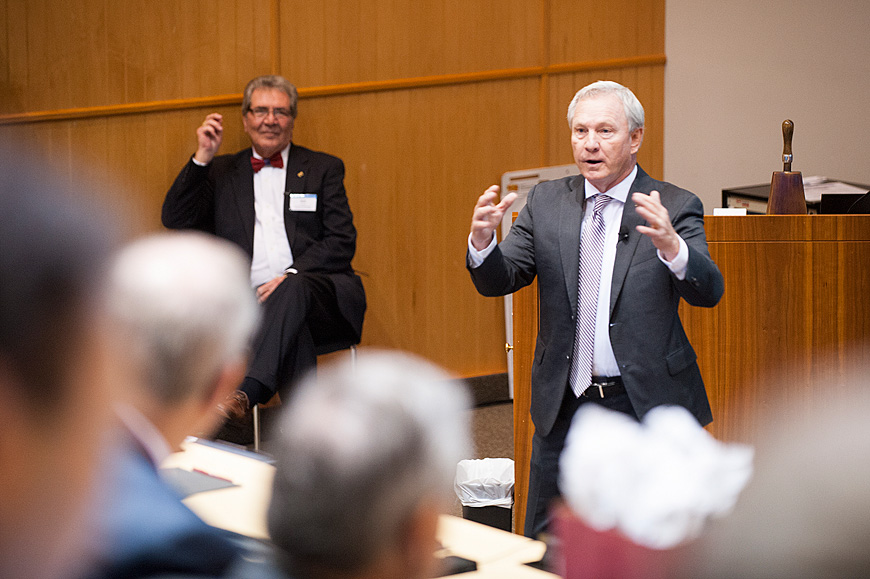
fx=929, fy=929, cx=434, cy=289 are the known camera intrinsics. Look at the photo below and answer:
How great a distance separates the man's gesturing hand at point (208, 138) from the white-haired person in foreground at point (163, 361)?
3425mm

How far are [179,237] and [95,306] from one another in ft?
1.00

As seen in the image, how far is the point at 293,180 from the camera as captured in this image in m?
4.55

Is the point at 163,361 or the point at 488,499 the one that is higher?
the point at 163,361

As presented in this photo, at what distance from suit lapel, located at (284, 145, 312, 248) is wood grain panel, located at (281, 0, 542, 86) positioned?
624mm

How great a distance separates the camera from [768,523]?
1.02 meters

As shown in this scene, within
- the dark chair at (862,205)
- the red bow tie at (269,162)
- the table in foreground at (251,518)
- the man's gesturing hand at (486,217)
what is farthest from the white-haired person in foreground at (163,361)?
the red bow tie at (269,162)

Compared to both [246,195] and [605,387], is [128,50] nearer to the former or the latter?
[246,195]

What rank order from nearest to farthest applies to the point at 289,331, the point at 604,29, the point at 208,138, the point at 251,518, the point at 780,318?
1. the point at 251,518
2. the point at 780,318
3. the point at 289,331
4. the point at 208,138
5. the point at 604,29

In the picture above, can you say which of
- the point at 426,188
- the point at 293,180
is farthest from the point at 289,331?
the point at 426,188

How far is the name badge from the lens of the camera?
4.51 m

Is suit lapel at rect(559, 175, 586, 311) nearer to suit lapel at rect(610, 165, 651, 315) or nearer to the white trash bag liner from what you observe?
suit lapel at rect(610, 165, 651, 315)

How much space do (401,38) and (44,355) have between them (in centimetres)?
480

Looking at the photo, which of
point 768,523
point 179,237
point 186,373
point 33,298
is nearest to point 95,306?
point 33,298

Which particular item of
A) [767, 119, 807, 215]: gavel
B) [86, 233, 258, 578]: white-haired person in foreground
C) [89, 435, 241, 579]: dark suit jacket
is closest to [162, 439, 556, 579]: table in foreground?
[89, 435, 241, 579]: dark suit jacket
